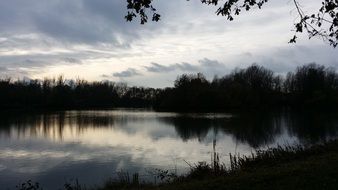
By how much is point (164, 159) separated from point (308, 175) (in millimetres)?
12989

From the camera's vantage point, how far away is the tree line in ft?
287


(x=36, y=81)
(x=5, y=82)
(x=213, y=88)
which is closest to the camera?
(x=213, y=88)

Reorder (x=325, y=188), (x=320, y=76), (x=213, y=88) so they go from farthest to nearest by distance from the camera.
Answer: (x=320, y=76) < (x=213, y=88) < (x=325, y=188)

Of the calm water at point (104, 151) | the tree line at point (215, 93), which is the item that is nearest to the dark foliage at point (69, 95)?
the tree line at point (215, 93)

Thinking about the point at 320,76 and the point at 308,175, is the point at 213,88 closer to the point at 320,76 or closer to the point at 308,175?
the point at 320,76

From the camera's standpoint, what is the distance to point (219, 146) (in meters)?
26.4

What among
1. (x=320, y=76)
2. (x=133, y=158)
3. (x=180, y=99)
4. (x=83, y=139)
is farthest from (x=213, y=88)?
(x=133, y=158)

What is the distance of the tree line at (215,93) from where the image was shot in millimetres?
87375

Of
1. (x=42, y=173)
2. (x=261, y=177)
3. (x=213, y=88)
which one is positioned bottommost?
(x=42, y=173)

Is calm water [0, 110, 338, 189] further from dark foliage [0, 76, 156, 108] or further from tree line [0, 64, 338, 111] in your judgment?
dark foliage [0, 76, 156, 108]

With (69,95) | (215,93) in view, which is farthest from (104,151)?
(69,95)

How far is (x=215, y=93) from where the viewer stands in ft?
282

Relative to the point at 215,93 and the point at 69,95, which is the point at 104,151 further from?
the point at 69,95

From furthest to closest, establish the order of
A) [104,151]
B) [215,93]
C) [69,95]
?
[69,95] < [215,93] < [104,151]
